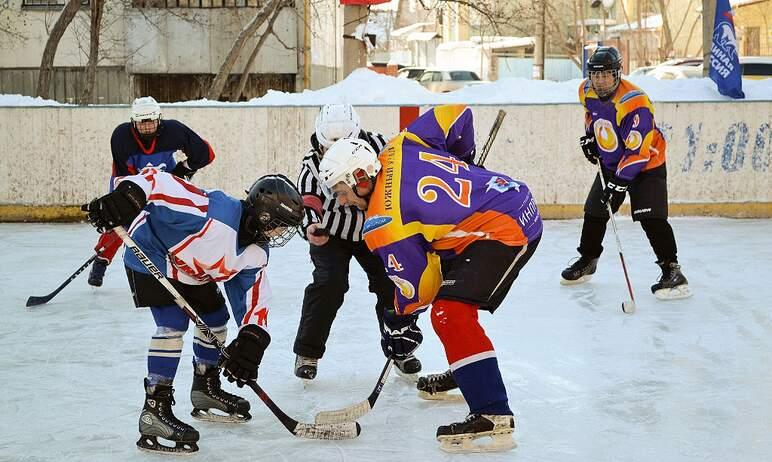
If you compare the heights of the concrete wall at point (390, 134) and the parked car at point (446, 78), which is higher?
the parked car at point (446, 78)

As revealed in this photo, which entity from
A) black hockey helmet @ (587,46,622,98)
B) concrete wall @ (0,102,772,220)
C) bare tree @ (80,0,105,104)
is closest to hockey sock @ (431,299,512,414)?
black hockey helmet @ (587,46,622,98)

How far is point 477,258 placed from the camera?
10.7ft

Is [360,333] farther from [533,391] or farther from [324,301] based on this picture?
[533,391]

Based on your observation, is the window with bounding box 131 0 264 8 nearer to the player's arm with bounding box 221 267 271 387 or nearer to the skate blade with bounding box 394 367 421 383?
the skate blade with bounding box 394 367 421 383

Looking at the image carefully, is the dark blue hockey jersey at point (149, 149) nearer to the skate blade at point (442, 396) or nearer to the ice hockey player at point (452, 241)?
the skate blade at point (442, 396)

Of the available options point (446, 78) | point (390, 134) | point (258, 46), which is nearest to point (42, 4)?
point (258, 46)

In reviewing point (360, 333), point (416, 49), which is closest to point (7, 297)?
Answer: point (360, 333)

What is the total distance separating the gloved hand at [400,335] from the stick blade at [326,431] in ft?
1.92

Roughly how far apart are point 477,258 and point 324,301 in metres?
1.04

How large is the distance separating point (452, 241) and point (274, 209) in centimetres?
57

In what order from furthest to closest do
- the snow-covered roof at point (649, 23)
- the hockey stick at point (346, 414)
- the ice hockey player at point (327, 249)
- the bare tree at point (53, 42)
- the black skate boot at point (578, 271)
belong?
1. the snow-covered roof at point (649, 23)
2. the bare tree at point (53, 42)
3. the black skate boot at point (578, 271)
4. the ice hockey player at point (327, 249)
5. the hockey stick at point (346, 414)

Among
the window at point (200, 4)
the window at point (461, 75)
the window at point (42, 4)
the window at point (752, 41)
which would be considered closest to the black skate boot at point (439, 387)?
the window at point (200, 4)

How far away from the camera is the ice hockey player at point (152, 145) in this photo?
18.2ft

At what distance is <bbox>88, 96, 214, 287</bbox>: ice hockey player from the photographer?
555cm
